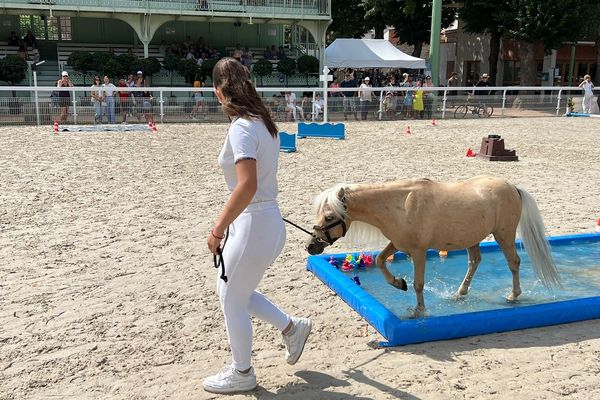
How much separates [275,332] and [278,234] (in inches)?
53.8

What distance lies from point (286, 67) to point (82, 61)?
9.63 meters

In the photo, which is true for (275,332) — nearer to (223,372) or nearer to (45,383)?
(223,372)

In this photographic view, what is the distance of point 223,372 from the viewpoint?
350 centimetres

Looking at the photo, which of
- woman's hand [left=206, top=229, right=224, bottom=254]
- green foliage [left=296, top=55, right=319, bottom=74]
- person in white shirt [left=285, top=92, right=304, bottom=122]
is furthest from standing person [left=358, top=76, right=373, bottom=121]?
woman's hand [left=206, top=229, right=224, bottom=254]

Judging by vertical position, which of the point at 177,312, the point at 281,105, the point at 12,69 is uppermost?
the point at 12,69

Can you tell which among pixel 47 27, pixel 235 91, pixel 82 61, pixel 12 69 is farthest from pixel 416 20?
pixel 235 91

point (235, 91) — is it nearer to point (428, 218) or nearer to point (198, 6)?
point (428, 218)

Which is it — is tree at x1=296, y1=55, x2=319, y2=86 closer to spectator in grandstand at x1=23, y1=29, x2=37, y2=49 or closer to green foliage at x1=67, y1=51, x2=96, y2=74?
green foliage at x1=67, y1=51, x2=96, y2=74

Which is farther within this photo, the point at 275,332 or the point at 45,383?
the point at 275,332

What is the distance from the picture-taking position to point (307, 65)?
2980cm

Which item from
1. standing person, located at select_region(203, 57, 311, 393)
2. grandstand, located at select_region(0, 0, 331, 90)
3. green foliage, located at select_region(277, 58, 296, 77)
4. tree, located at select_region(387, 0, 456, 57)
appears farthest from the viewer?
tree, located at select_region(387, 0, 456, 57)

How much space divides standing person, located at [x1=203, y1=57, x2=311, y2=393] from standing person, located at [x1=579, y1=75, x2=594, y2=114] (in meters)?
25.3

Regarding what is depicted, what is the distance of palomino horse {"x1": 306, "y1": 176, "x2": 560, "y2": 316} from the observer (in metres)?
4.17

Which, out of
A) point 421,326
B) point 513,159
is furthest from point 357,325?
point 513,159
